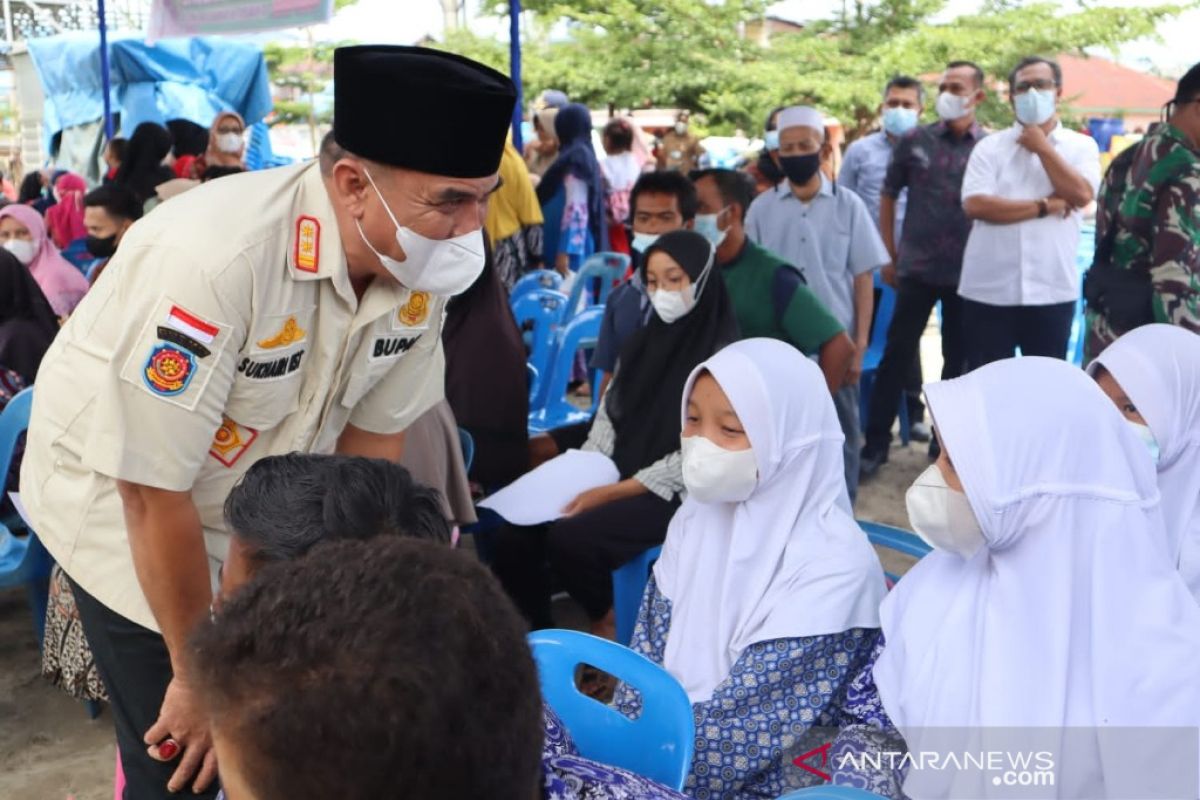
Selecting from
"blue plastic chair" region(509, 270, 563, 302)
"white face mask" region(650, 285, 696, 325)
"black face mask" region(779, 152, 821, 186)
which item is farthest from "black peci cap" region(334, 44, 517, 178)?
"blue plastic chair" region(509, 270, 563, 302)

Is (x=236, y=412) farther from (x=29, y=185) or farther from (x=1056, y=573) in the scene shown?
(x=29, y=185)

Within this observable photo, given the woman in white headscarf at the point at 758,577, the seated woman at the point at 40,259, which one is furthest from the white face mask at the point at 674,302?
the seated woman at the point at 40,259

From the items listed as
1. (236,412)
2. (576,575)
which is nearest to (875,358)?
(576,575)

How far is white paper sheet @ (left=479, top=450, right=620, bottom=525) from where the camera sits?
299 centimetres

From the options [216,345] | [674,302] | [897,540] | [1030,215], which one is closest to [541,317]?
[674,302]

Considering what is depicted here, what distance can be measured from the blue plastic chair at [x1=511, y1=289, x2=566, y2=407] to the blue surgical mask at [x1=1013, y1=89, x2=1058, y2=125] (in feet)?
6.23

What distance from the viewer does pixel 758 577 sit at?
214 cm

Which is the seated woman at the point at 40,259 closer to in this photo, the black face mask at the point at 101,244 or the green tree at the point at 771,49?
the black face mask at the point at 101,244

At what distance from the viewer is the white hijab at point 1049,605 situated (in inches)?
61.8

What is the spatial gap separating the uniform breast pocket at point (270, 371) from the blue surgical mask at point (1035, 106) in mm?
3494

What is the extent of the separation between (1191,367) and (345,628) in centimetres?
217

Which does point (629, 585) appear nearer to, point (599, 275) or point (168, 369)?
point (168, 369)

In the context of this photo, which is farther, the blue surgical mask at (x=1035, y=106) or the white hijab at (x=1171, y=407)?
the blue surgical mask at (x=1035, y=106)

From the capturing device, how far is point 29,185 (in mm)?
8766
